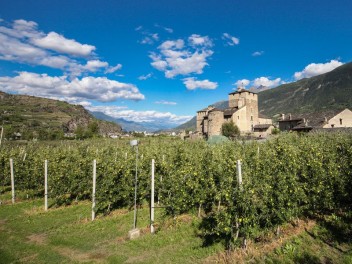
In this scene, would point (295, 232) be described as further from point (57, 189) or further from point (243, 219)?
point (57, 189)

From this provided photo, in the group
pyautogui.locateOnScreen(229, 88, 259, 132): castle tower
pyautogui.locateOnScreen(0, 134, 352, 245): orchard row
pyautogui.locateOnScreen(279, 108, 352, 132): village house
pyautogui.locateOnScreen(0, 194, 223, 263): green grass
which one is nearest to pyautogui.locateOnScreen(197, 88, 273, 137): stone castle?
pyautogui.locateOnScreen(229, 88, 259, 132): castle tower

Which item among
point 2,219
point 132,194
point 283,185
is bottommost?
point 2,219

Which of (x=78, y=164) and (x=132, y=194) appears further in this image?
(x=78, y=164)

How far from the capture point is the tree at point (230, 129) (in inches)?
2154

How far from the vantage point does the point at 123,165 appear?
11578 mm

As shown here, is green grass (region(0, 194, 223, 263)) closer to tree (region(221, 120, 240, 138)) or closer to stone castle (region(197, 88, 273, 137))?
tree (region(221, 120, 240, 138))

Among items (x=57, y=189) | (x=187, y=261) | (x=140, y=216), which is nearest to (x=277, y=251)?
(x=187, y=261)

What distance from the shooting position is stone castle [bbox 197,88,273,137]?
2288 inches

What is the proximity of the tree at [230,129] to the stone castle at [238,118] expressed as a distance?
6.37 ft

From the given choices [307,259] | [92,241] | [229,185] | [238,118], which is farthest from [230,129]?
[307,259]

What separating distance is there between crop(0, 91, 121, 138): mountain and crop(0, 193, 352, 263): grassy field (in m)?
69.3

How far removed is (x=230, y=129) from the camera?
55031 millimetres

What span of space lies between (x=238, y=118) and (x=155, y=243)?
2158 inches

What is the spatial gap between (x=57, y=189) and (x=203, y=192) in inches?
333
